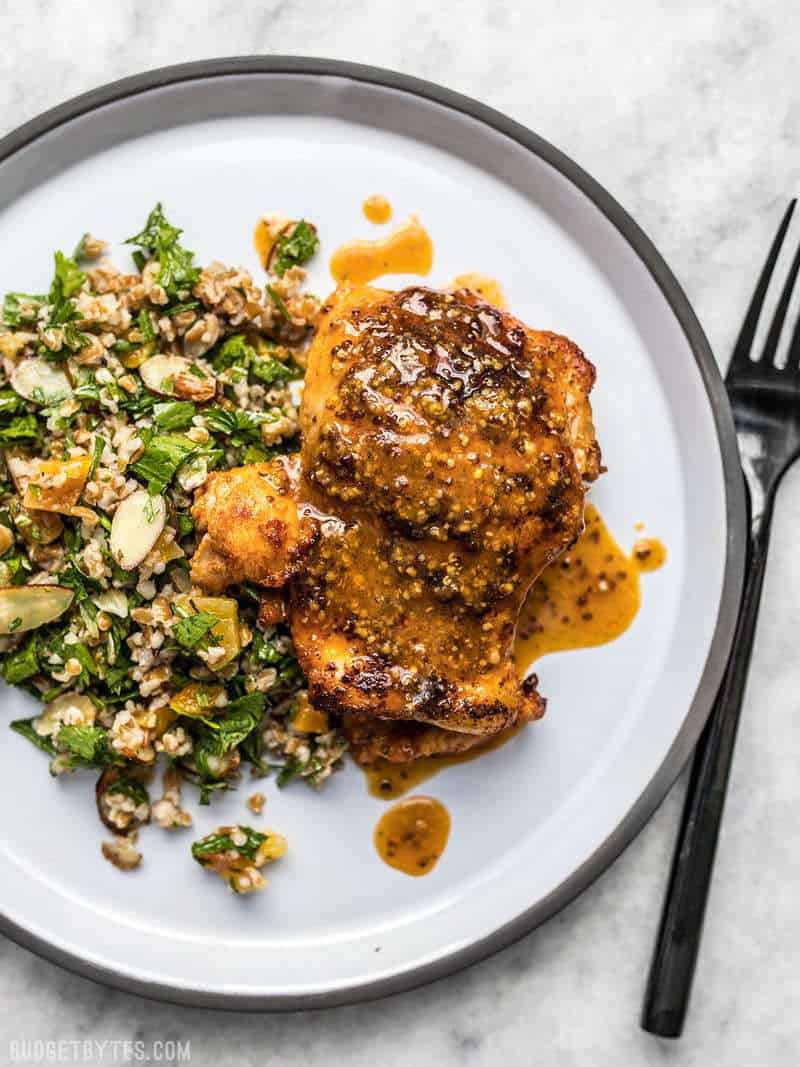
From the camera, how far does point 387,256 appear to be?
154 inches

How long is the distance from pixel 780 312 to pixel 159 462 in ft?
8.41

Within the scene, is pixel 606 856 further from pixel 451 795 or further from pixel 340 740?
pixel 340 740

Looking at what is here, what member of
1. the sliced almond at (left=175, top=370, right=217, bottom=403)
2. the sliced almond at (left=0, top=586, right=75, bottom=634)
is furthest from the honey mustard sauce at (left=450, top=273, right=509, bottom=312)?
the sliced almond at (left=0, top=586, right=75, bottom=634)

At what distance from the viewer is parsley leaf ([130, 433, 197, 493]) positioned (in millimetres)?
3391

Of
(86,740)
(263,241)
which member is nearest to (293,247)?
(263,241)

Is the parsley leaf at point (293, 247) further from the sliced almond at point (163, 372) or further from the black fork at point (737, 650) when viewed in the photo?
the black fork at point (737, 650)

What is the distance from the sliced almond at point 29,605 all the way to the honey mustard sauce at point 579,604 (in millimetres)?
1533

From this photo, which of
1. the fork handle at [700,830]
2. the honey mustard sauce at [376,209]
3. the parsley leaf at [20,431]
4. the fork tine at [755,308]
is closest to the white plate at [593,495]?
the honey mustard sauce at [376,209]

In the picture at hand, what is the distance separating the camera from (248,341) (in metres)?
3.78

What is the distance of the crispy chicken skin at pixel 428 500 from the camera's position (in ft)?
10.4

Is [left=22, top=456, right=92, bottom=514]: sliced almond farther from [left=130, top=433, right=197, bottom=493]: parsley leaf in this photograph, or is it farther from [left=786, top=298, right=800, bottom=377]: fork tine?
[left=786, top=298, right=800, bottom=377]: fork tine

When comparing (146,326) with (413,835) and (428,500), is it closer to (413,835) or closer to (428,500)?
(428,500)

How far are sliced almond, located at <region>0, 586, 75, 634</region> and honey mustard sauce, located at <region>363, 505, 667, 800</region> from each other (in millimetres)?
1533

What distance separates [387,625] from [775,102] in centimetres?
289
